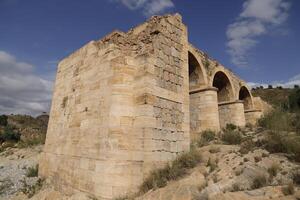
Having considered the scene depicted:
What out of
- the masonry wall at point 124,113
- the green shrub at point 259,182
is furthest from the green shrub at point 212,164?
the masonry wall at point 124,113

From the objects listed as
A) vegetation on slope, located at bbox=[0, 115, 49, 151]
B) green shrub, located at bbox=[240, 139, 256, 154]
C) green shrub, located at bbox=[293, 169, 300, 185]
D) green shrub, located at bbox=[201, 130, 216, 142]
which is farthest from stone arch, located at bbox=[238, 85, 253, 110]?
vegetation on slope, located at bbox=[0, 115, 49, 151]

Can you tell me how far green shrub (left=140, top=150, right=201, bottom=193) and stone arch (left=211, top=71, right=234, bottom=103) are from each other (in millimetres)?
8808

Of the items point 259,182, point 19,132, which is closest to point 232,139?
point 259,182

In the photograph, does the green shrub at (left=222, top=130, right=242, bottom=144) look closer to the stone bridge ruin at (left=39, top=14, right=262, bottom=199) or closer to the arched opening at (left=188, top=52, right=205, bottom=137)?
the stone bridge ruin at (left=39, top=14, right=262, bottom=199)

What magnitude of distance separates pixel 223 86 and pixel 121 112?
10.5m

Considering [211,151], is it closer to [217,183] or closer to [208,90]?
[217,183]

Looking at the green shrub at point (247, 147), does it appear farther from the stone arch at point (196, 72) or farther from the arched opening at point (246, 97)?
the arched opening at point (246, 97)

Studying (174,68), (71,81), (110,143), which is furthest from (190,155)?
(71,81)

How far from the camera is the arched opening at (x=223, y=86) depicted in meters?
14.0

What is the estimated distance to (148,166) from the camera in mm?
5770

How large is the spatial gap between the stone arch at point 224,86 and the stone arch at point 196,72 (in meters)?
2.84

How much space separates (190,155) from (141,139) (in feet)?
4.39

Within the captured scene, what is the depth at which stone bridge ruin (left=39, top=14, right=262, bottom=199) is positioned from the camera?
5.71m

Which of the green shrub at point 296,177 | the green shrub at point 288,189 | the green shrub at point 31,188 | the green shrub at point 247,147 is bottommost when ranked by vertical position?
the green shrub at point 31,188
